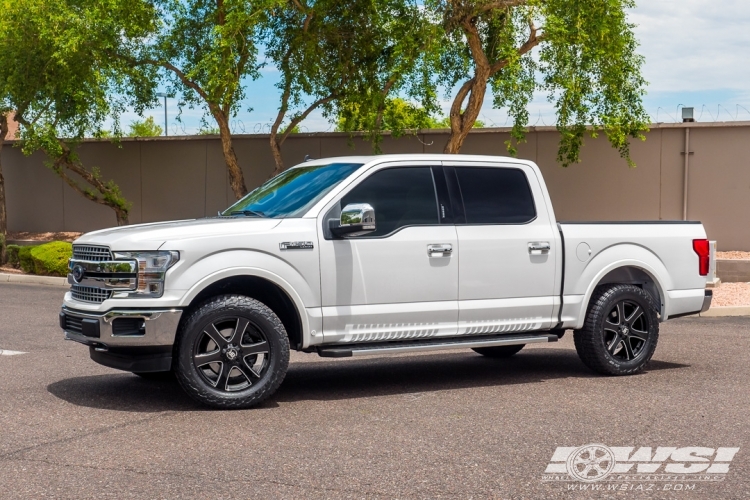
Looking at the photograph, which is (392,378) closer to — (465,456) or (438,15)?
(465,456)

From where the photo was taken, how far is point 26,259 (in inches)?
875

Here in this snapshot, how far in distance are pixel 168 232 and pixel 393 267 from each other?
1929 millimetres

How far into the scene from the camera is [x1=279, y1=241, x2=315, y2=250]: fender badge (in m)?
7.94

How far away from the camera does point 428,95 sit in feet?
64.6

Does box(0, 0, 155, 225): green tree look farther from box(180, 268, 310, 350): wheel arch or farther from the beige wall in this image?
box(180, 268, 310, 350): wheel arch

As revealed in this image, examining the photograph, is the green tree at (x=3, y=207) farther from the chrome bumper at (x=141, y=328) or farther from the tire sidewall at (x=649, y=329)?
the tire sidewall at (x=649, y=329)

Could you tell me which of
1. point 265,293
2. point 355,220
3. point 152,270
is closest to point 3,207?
point 265,293

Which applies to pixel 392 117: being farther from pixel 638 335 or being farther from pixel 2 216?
pixel 638 335

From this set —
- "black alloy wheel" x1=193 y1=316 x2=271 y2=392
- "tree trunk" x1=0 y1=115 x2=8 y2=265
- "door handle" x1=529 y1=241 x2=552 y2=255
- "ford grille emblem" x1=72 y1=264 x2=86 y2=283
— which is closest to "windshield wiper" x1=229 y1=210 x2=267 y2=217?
"black alloy wheel" x1=193 y1=316 x2=271 y2=392

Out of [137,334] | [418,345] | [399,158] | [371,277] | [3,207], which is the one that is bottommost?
[418,345]

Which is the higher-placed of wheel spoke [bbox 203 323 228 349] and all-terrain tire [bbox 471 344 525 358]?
wheel spoke [bbox 203 323 228 349]

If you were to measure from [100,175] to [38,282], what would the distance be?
8295 millimetres

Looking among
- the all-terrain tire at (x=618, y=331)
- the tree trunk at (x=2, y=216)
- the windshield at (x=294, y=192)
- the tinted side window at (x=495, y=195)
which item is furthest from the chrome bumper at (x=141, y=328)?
the tree trunk at (x=2, y=216)

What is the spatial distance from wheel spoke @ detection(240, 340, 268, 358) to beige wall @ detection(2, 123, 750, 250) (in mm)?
15720
